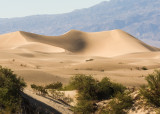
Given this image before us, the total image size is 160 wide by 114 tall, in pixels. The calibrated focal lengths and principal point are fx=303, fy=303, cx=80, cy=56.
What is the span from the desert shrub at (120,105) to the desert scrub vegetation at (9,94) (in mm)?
2846

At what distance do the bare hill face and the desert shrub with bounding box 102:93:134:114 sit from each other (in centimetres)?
6652

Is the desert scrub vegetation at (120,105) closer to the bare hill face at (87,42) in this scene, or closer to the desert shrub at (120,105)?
the desert shrub at (120,105)

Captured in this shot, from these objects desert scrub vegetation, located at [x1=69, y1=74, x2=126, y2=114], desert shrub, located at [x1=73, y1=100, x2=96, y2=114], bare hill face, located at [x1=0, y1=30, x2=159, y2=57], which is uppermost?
bare hill face, located at [x1=0, y1=30, x2=159, y2=57]

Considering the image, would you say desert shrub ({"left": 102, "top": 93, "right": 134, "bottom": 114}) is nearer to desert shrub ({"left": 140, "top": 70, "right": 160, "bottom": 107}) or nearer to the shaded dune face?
desert shrub ({"left": 140, "top": 70, "right": 160, "bottom": 107})

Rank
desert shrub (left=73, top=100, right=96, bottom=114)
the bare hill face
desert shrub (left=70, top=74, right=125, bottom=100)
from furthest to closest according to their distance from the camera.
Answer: the bare hill face < desert shrub (left=70, top=74, right=125, bottom=100) < desert shrub (left=73, top=100, right=96, bottom=114)

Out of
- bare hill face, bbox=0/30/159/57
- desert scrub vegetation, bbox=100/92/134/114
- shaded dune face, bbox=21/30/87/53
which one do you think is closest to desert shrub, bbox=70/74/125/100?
desert scrub vegetation, bbox=100/92/134/114

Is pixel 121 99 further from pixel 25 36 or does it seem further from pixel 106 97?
pixel 25 36

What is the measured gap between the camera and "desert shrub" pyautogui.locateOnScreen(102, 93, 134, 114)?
9.38m

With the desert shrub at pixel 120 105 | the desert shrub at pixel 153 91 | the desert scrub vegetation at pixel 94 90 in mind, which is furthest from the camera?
the desert scrub vegetation at pixel 94 90

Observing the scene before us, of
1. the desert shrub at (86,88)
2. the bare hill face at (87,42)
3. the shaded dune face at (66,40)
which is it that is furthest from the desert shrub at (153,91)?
the shaded dune face at (66,40)

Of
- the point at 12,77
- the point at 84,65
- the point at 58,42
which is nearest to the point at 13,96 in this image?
the point at 12,77

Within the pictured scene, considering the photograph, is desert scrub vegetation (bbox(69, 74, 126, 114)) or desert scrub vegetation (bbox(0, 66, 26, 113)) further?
desert scrub vegetation (bbox(69, 74, 126, 114))

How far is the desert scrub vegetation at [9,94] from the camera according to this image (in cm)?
813

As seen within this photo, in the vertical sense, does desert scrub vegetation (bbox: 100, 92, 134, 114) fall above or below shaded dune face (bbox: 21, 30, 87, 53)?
below
